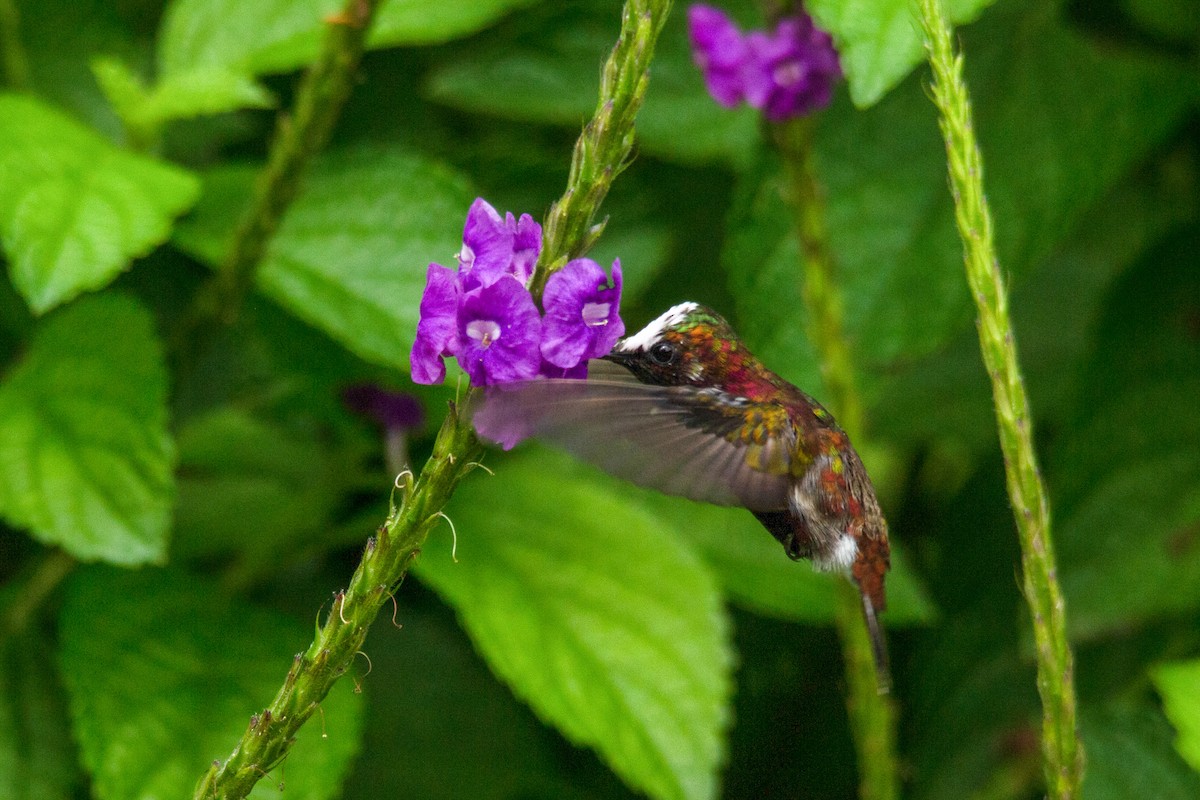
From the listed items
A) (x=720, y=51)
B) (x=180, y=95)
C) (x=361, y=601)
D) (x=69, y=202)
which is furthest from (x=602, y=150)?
(x=180, y=95)

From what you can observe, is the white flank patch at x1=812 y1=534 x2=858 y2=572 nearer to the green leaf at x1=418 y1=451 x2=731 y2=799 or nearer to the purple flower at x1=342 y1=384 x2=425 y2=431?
the green leaf at x1=418 y1=451 x2=731 y2=799

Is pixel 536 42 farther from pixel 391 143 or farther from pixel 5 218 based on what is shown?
pixel 5 218

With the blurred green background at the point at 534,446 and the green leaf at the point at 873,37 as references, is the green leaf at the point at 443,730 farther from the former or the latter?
the green leaf at the point at 873,37

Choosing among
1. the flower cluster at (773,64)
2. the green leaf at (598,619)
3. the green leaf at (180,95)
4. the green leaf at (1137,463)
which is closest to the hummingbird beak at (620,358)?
the flower cluster at (773,64)

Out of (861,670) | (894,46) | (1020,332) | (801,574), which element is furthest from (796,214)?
(1020,332)

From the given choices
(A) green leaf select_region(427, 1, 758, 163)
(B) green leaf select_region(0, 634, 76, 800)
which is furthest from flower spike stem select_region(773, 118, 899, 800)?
→ (B) green leaf select_region(0, 634, 76, 800)
